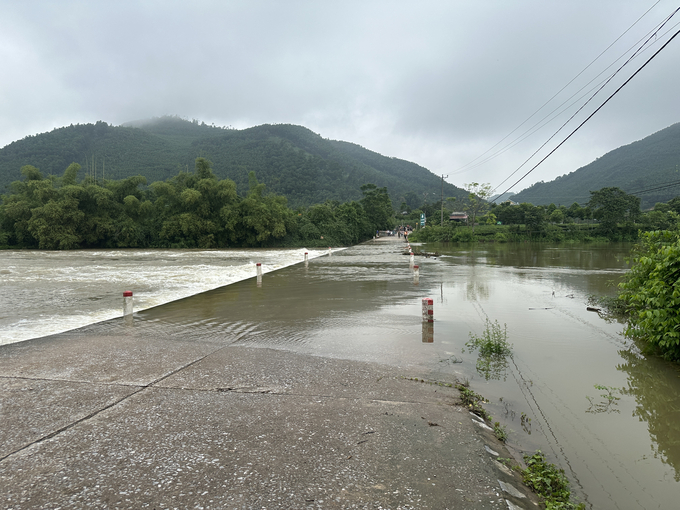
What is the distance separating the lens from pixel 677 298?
4941 millimetres

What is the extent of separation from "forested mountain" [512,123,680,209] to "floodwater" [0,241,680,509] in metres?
89.1

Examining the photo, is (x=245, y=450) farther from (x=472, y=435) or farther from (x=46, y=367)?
(x=46, y=367)

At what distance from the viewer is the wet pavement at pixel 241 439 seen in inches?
104

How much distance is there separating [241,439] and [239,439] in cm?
2

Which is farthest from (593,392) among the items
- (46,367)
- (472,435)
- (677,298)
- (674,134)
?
(674,134)

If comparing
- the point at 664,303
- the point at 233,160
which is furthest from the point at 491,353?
the point at 233,160

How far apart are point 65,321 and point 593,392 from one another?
32.1ft

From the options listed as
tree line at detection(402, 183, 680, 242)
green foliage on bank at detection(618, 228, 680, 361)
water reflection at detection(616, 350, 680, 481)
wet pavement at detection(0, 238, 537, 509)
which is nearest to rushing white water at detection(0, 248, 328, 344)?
wet pavement at detection(0, 238, 537, 509)

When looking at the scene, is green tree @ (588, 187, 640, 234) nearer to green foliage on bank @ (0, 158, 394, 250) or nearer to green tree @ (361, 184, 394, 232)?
green tree @ (361, 184, 394, 232)

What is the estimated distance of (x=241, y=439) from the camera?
3334 mm

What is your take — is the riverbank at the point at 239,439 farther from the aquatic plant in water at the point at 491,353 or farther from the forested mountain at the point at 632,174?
the forested mountain at the point at 632,174

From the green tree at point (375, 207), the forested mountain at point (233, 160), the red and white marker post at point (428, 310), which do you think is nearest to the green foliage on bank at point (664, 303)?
the red and white marker post at point (428, 310)

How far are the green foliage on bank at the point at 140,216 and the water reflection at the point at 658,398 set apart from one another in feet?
133

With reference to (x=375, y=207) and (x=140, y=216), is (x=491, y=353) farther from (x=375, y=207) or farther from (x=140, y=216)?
(x=375, y=207)
